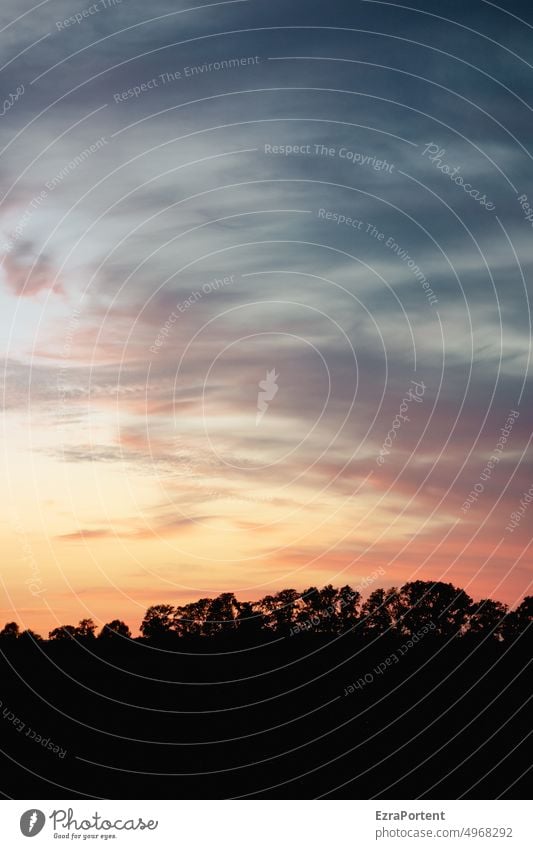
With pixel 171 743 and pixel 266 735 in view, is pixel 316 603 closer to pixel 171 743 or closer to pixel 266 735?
pixel 266 735

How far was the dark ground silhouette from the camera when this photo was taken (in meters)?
49.3

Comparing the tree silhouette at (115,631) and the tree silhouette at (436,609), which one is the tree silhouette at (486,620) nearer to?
the tree silhouette at (436,609)

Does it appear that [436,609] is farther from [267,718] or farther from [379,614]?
[267,718]

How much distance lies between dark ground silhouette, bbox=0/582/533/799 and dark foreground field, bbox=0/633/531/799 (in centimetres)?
10

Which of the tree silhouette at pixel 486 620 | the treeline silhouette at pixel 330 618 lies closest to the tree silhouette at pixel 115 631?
the treeline silhouette at pixel 330 618

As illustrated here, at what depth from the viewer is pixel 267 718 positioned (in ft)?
180

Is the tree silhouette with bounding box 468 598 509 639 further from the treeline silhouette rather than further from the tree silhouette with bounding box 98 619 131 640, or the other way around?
the tree silhouette with bounding box 98 619 131 640

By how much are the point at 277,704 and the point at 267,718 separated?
82.0 inches

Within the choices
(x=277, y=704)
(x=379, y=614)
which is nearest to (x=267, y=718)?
(x=277, y=704)

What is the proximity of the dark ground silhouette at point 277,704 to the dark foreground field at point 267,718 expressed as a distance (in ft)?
0.32

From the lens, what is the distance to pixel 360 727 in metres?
55.2
